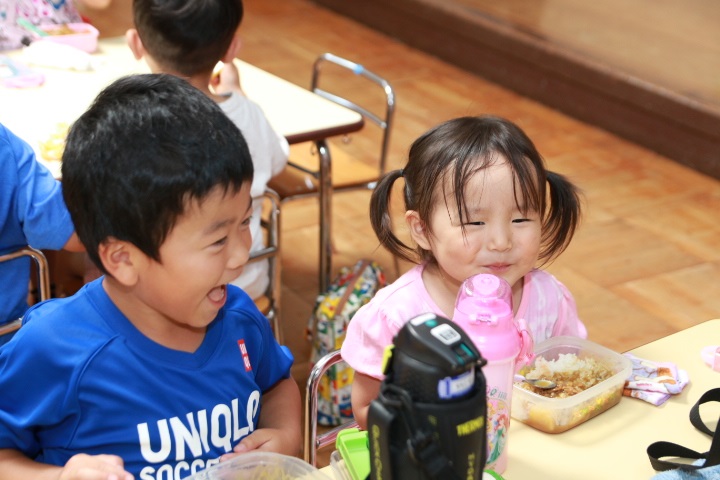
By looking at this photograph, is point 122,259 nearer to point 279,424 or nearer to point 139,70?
point 279,424

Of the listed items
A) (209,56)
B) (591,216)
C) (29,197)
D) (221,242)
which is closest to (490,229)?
(221,242)

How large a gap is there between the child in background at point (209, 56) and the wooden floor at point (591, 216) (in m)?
0.40

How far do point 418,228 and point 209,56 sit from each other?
Result: 111 cm

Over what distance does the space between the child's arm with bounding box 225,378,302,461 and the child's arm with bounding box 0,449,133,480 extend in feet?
0.75

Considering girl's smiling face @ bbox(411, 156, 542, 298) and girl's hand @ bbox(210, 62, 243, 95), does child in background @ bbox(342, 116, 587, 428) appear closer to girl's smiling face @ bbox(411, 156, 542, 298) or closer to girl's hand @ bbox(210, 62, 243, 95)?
girl's smiling face @ bbox(411, 156, 542, 298)

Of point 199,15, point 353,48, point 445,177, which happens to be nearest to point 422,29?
point 353,48

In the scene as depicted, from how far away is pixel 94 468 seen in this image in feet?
4.08

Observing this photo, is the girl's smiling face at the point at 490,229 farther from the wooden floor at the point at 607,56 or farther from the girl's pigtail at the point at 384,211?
the wooden floor at the point at 607,56

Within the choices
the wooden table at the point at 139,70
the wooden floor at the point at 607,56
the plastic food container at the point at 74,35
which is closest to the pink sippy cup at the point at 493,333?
the wooden table at the point at 139,70

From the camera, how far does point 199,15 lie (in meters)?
2.61

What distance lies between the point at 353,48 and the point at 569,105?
4.65ft

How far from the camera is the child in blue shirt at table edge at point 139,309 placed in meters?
1.30

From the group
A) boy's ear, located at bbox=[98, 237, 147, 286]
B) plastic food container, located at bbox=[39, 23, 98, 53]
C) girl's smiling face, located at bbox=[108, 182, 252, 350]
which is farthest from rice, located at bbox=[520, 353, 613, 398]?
plastic food container, located at bbox=[39, 23, 98, 53]

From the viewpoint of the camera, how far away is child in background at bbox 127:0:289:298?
101 inches
